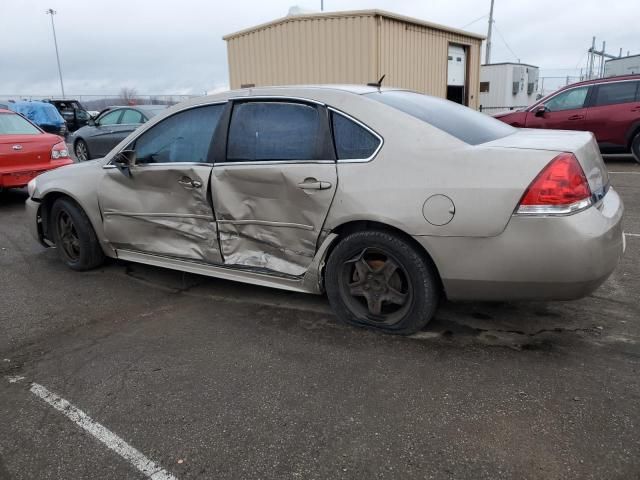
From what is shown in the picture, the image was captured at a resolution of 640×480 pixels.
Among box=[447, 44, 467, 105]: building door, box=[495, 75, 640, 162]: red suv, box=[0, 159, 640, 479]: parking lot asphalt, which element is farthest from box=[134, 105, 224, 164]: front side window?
box=[447, 44, 467, 105]: building door

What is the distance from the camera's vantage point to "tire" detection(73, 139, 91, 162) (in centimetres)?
1234

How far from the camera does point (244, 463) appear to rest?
7.15 feet

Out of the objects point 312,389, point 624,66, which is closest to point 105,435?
point 312,389

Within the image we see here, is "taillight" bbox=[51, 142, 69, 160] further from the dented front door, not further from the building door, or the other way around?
the building door

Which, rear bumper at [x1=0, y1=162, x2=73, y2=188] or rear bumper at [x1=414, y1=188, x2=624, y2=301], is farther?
rear bumper at [x1=0, y1=162, x2=73, y2=188]

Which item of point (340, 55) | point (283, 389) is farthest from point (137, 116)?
point (283, 389)

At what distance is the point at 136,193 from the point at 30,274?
155cm

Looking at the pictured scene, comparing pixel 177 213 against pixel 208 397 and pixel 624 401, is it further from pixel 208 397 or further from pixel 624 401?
pixel 624 401

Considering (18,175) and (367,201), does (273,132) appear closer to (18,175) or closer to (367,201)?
(367,201)

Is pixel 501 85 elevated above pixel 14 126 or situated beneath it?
elevated above

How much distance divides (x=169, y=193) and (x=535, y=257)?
2.53 m

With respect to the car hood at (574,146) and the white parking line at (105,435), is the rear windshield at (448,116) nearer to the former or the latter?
the car hood at (574,146)

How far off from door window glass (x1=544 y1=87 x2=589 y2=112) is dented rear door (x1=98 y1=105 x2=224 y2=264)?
9.26m

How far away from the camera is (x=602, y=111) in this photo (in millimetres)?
10258
